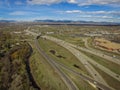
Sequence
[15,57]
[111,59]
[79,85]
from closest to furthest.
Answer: [79,85] < [15,57] < [111,59]

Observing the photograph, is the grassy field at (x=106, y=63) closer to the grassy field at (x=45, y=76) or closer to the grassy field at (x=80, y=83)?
the grassy field at (x=80, y=83)

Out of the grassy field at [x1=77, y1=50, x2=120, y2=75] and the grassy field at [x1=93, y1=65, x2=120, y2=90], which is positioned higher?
the grassy field at [x1=93, y1=65, x2=120, y2=90]

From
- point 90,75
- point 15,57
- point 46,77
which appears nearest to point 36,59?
point 15,57

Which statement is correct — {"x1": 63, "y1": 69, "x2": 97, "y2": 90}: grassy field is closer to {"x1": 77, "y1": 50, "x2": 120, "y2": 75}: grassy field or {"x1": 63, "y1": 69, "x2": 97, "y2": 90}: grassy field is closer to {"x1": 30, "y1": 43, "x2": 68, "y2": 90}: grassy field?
{"x1": 30, "y1": 43, "x2": 68, "y2": 90}: grassy field

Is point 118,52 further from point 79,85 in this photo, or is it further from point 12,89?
point 12,89

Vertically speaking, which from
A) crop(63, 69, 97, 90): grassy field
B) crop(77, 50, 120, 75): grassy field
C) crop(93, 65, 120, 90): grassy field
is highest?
crop(63, 69, 97, 90): grassy field

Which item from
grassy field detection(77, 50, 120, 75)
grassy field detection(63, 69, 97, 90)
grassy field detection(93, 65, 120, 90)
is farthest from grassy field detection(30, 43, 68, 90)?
grassy field detection(77, 50, 120, 75)

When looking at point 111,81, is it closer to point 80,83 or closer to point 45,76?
point 80,83

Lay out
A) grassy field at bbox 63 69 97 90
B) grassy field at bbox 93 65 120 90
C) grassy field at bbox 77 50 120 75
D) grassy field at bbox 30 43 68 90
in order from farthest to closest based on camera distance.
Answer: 1. grassy field at bbox 77 50 120 75
2. grassy field at bbox 93 65 120 90
3. grassy field at bbox 30 43 68 90
4. grassy field at bbox 63 69 97 90

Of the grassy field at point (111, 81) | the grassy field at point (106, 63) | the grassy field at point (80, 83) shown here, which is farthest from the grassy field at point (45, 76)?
the grassy field at point (106, 63)
